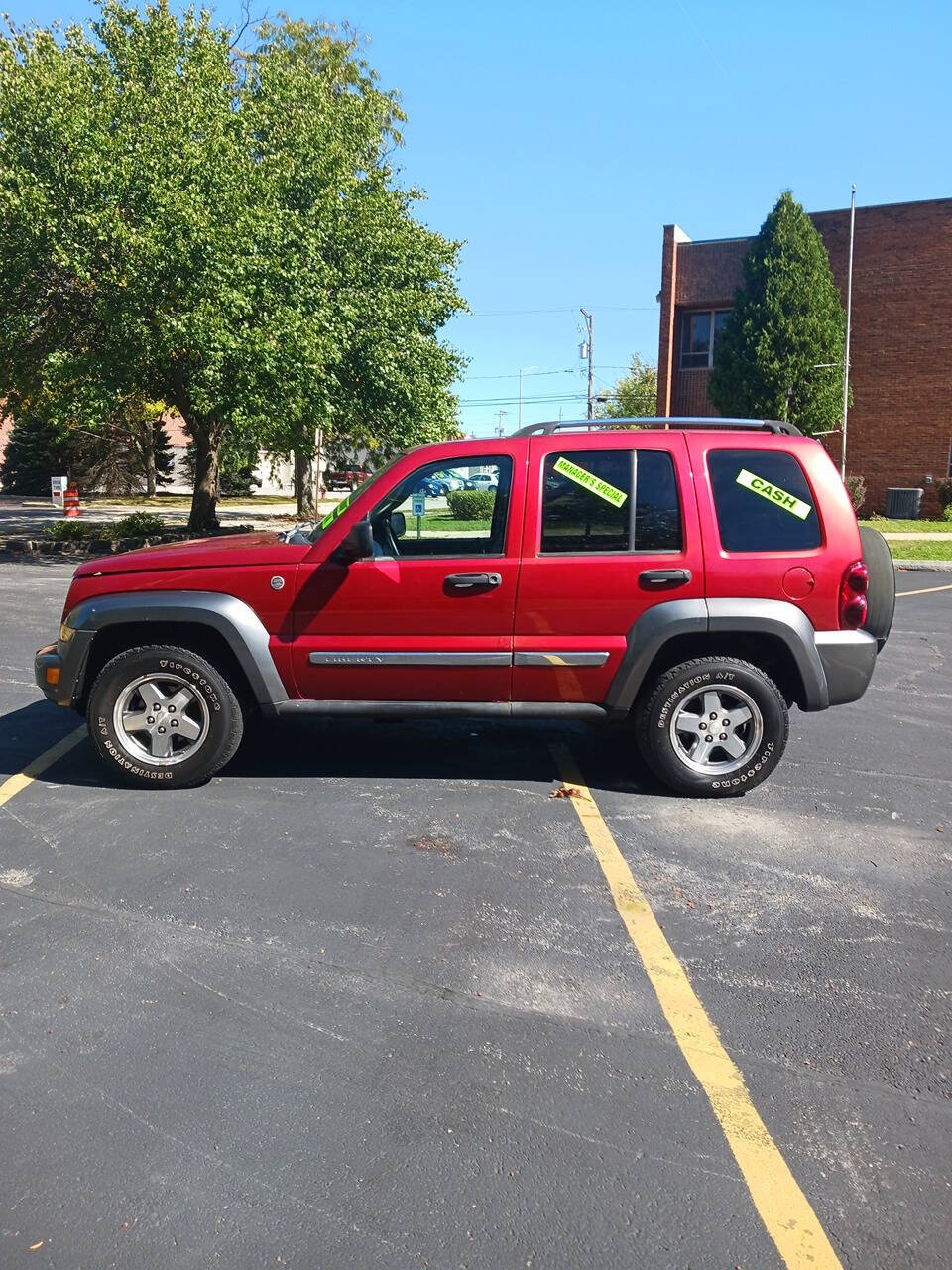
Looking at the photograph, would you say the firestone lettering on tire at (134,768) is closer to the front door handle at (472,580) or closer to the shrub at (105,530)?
the front door handle at (472,580)

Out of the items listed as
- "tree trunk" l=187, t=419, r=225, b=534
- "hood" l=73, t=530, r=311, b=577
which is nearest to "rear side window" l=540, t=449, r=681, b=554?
"hood" l=73, t=530, r=311, b=577

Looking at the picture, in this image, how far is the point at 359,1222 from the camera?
97.3 inches

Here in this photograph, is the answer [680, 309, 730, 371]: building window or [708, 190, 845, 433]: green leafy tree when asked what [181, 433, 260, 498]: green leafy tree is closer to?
[680, 309, 730, 371]: building window

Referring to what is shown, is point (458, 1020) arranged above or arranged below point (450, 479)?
below

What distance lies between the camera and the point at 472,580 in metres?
5.40

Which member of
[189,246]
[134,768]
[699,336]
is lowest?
[134,768]

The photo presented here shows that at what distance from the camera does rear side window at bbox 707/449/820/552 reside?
17.8ft

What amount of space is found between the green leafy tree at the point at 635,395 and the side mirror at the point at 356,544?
5520 centimetres

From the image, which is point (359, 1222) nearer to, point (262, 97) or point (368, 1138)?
point (368, 1138)

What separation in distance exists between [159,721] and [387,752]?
142 centimetres

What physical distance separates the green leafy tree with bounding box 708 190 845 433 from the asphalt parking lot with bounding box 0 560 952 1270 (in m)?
24.3

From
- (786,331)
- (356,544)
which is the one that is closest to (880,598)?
(356,544)

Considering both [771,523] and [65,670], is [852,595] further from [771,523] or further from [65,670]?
[65,670]

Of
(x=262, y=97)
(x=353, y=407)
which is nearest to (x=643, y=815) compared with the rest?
(x=353, y=407)
